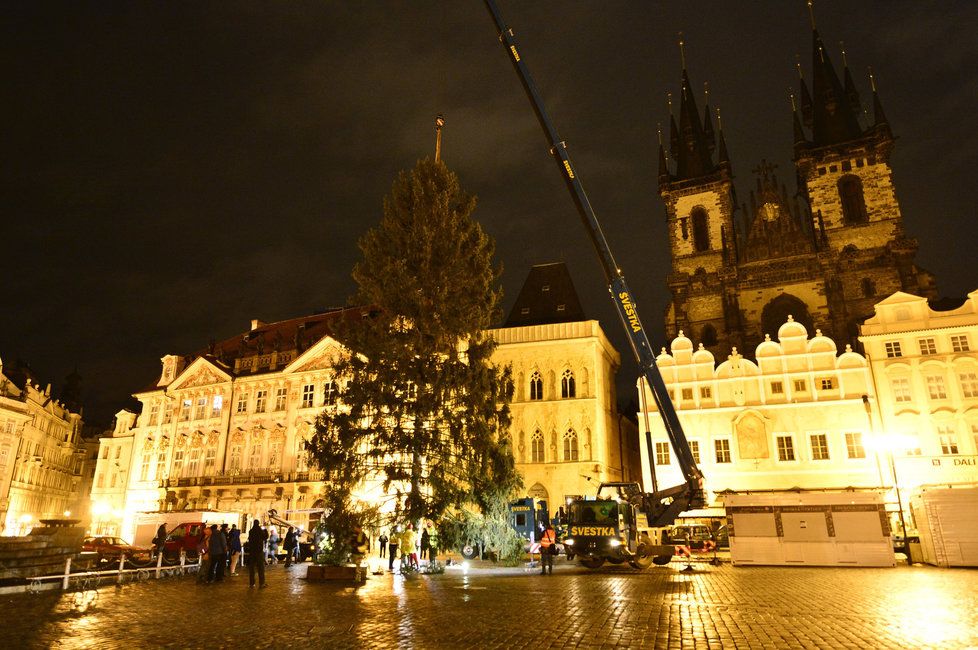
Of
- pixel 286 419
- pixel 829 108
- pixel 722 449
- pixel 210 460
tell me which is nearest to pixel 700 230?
pixel 829 108

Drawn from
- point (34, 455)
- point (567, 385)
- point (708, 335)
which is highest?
point (708, 335)

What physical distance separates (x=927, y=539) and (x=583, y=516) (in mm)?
12050

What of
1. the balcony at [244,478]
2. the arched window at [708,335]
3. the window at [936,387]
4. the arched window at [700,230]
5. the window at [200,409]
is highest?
the arched window at [700,230]

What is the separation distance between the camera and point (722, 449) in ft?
121

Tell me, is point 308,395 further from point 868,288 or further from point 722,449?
point 868,288

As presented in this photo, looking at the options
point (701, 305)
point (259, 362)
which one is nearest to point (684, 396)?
point (701, 305)

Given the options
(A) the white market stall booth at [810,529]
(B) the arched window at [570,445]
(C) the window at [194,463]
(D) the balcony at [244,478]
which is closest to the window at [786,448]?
(B) the arched window at [570,445]

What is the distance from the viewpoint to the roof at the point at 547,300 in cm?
4581

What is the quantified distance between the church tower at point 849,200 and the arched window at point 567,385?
19.9m

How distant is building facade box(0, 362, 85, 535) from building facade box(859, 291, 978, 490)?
58.2m

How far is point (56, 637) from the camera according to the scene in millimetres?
9305

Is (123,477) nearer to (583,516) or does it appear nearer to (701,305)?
(583,516)

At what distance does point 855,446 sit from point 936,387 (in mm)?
5305

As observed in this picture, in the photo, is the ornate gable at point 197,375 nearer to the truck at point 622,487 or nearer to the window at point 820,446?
the truck at point 622,487
